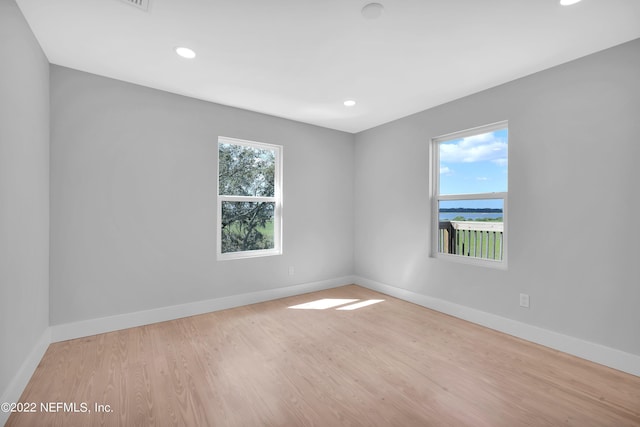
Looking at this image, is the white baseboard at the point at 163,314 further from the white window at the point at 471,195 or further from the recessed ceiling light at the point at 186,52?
the recessed ceiling light at the point at 186,52

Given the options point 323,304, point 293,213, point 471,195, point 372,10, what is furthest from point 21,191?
point 471,195

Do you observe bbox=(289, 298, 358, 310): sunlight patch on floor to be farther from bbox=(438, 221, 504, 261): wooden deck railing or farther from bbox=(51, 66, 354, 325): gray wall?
bbox=(438, 221, 504, 261): wooden deck railing

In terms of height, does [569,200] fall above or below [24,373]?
above

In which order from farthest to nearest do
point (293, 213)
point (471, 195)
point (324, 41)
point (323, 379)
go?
point (293, 213)
point (471, 195)
point (324, 41)
point (323, 379)

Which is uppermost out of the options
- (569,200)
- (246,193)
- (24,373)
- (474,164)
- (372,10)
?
(372,10)

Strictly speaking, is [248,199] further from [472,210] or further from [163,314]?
[472,210]

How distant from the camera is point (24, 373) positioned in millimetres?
1934

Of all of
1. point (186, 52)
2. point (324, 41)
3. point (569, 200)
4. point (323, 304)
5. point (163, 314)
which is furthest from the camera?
point (323, 304)

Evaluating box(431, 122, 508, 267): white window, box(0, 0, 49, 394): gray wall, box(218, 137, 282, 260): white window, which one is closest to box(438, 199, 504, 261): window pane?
box(431, 122, 508, 267): white window

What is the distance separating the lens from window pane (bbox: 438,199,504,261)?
309cm

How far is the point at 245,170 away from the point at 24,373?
269 cm

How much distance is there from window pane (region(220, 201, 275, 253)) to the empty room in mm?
29

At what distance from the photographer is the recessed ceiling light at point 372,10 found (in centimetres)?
182

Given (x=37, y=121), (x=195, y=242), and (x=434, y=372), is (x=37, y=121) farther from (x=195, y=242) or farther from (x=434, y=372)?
(x=434, y=372)
